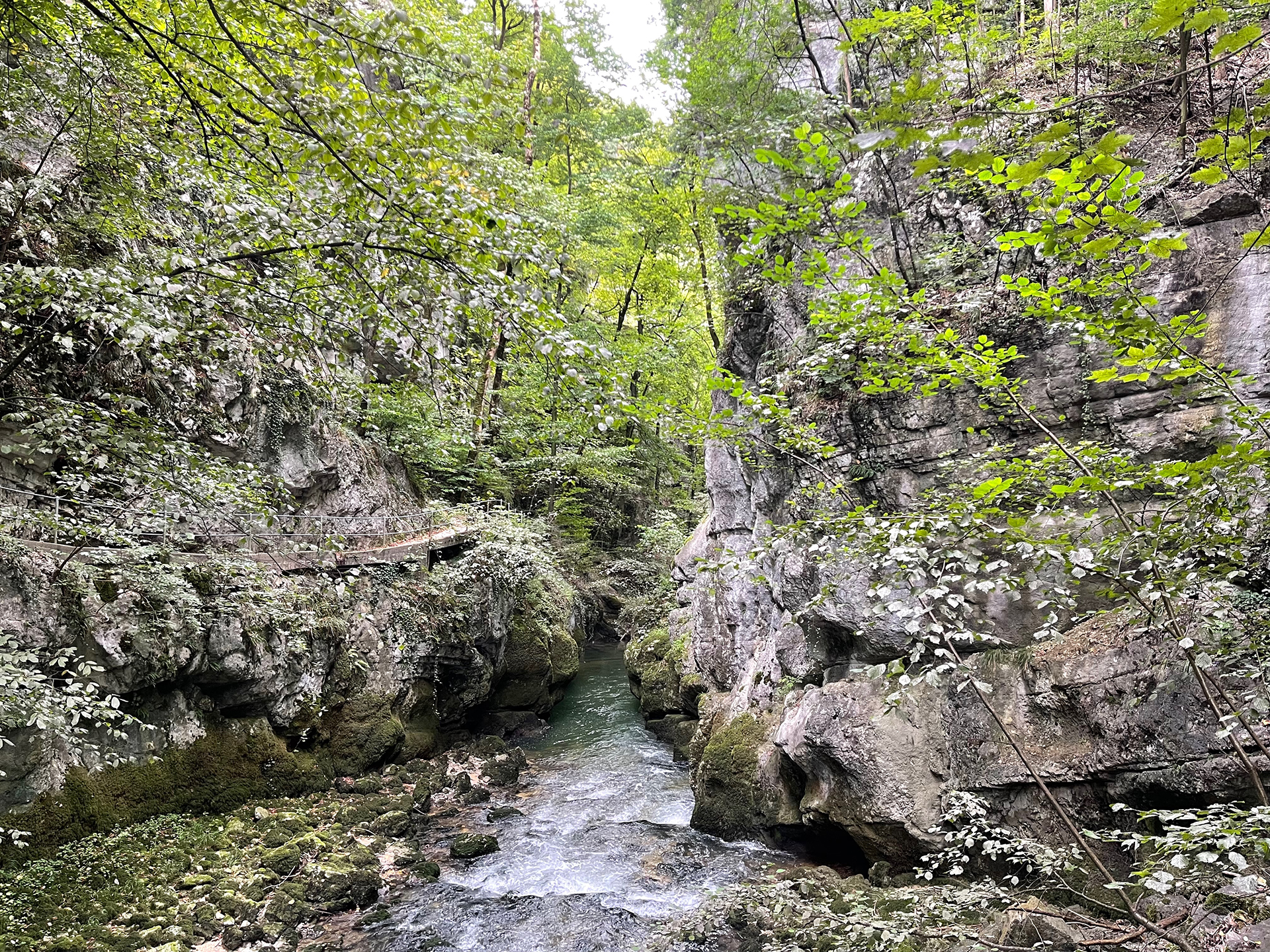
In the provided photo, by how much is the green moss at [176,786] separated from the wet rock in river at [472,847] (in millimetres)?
2733

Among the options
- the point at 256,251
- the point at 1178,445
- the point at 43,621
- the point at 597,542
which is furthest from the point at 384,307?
the point at 597,542

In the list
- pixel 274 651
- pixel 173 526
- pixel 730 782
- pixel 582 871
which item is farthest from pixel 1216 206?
pixel 274 651

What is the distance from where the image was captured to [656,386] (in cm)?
2261

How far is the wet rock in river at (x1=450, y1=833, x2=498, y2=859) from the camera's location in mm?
9422

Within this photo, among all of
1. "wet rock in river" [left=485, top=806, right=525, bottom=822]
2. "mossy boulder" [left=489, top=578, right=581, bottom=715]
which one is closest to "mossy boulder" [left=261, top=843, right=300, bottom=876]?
"wet rock in river" [left=485, top=806, right=525, bottom=822]

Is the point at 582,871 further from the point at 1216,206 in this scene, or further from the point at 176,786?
the point at 1216,206

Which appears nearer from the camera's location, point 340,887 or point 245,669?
point 340,887

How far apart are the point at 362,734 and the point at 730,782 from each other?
22.2 ft

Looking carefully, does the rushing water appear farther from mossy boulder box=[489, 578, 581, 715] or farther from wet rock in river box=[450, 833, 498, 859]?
A: mossy boulder box=[489, 578, 581, 715]

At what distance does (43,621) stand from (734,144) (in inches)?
473

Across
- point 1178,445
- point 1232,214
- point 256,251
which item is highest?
point 1232,214

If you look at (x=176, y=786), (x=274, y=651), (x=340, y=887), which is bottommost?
(x=340, y=887)

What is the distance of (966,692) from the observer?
25.1 feet

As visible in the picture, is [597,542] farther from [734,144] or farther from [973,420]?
[973,420]
